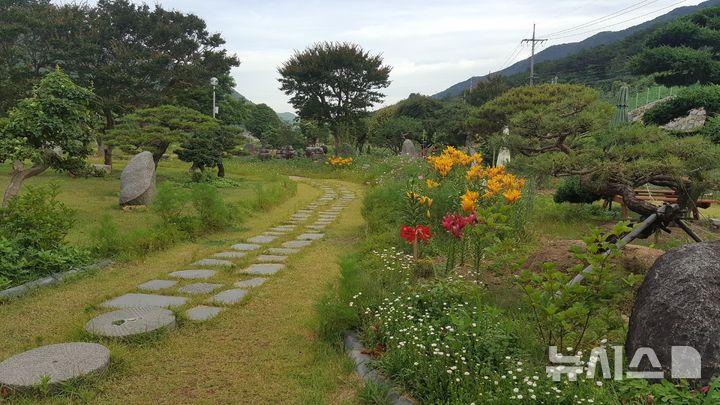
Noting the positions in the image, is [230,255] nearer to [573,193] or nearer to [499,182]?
[499,182]

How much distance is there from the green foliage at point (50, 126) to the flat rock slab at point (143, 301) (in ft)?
11.3

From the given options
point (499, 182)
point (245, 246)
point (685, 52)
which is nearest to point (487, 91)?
point (685, 52)

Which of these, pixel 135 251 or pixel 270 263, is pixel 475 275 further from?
pixel 135 251

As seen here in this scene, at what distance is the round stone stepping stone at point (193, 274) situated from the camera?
500 centimetres

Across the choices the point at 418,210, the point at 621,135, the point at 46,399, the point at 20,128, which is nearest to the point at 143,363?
the point at 46,399

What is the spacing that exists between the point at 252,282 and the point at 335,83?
952 inches

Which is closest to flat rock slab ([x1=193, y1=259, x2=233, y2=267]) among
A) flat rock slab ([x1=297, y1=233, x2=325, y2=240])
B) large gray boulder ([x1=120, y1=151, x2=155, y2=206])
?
flat rock slab ([x1=297, y1=233, x2=325, y2=240])

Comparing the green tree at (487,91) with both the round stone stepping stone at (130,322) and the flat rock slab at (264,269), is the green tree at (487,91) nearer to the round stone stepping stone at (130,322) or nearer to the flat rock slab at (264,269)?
the flat rock slab at (264,269)

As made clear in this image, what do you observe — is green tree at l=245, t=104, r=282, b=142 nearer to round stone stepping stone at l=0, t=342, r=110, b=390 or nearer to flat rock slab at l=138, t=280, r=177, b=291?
flat rock slab at l=138, t=280, r=177, b=291

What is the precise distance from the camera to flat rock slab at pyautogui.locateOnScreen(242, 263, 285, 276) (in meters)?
5.26

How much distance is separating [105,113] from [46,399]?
17.6 m

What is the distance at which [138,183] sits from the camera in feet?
29.6

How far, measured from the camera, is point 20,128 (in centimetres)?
623

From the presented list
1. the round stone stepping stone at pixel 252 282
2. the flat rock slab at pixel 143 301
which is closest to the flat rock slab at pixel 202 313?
the flat rock slab at pixel 143 301
